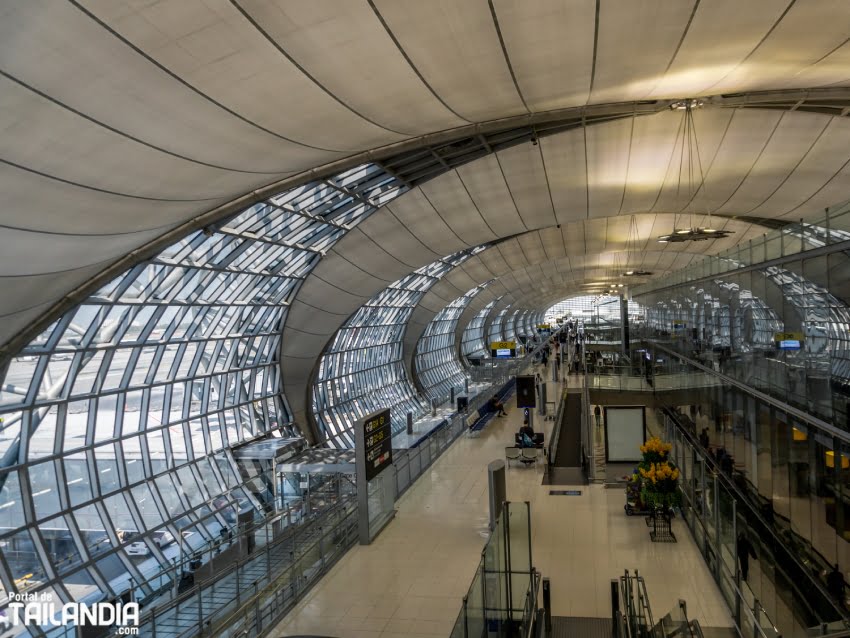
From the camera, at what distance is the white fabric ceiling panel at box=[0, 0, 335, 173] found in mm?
8000

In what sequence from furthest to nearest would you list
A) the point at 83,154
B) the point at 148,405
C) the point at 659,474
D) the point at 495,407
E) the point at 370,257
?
the point at 370,257
the point at 495,407
the point at 148,405
the point at 659,474
the point at 83,154

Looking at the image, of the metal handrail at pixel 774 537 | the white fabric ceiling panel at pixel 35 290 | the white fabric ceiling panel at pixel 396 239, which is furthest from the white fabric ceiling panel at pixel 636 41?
the white fabric ceiling panel at pixel 396 239

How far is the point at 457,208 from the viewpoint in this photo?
29438 millimetres

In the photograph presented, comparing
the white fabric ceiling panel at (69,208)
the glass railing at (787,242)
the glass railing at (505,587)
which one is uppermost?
the white fabric ceiling panel at (69,208)

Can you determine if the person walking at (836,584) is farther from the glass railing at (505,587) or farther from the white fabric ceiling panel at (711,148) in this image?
the white fabric ceiling panel at (711,148)

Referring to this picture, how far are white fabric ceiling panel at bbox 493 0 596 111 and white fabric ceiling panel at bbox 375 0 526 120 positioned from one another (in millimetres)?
277

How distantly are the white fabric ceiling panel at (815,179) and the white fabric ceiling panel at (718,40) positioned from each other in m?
9.01

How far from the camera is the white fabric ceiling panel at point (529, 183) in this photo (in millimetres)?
24703

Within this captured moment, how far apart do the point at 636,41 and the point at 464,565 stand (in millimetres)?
9752

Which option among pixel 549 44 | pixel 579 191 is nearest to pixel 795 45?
pixel 549 44

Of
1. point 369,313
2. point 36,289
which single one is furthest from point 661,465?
point 369,313

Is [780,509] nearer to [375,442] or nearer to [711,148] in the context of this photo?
[375,442]

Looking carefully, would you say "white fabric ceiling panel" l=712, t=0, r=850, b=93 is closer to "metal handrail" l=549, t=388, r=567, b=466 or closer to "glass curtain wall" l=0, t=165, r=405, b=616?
Answer: "glass curtain wall" l=0, t=165, r=405, b=616

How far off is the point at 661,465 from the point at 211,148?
1077 cm
